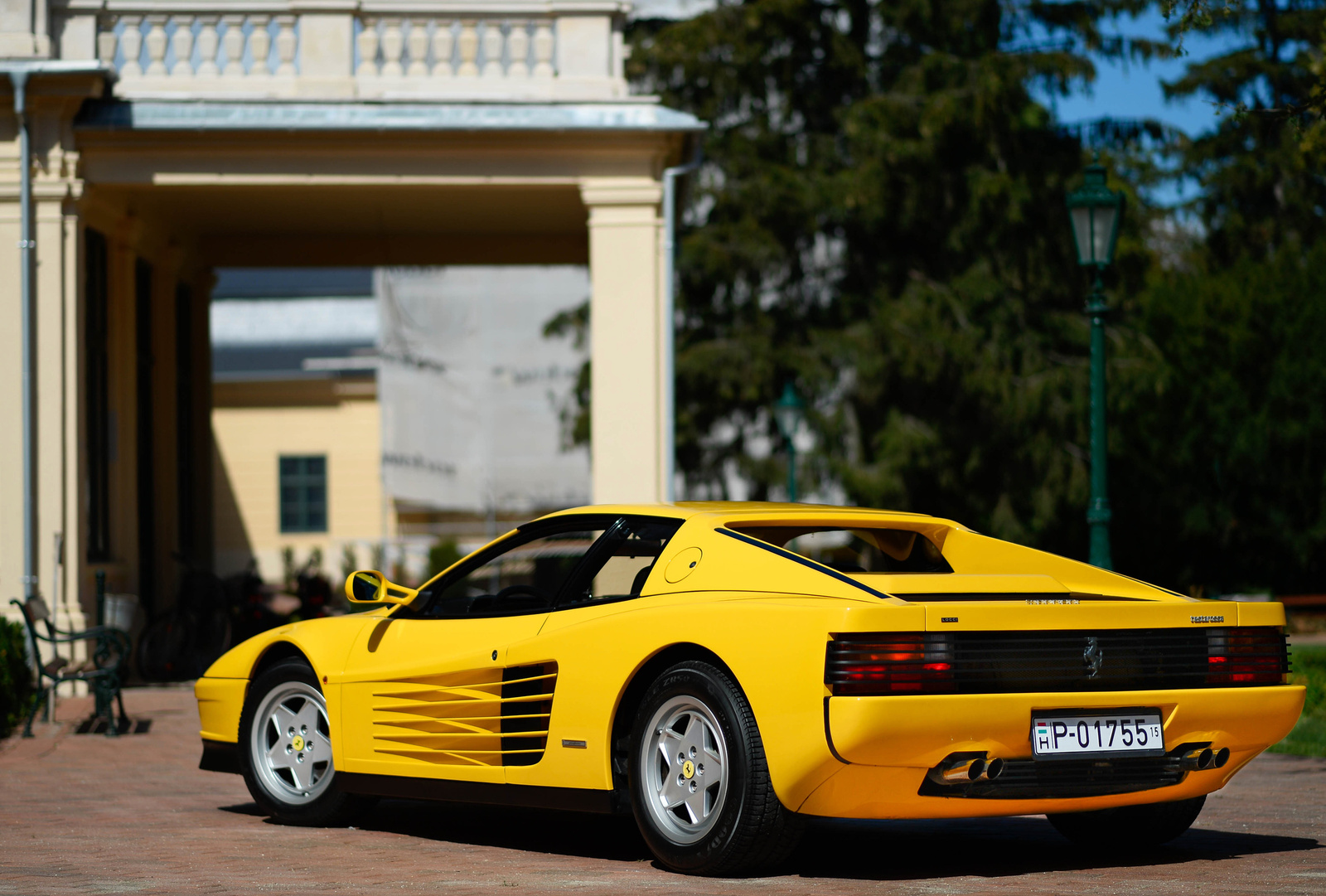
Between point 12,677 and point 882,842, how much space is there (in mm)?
7836

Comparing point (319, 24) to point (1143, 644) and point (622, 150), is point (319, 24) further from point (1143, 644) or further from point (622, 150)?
point (1143, 644)

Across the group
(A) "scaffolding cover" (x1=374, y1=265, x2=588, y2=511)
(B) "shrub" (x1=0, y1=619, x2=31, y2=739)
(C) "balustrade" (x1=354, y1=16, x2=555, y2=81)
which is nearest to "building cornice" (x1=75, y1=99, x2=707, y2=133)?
(C) "balustrade" (x1=354, y1=16, x2=555, y2=81)

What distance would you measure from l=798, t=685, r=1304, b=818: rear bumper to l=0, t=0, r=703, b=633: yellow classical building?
9356 mm

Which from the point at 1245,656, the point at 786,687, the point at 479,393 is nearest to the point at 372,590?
the point at 786,687

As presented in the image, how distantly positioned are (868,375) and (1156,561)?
771cm

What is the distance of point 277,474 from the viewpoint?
129 feet

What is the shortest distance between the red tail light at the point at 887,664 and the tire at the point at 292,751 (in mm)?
2713

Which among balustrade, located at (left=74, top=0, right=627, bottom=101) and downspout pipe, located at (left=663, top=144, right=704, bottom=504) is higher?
balustrade, located at (left=74, top=0, right=627, bottom=101)

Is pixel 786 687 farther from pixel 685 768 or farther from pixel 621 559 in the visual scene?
pixel 621 559

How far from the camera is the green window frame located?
39.3 meters

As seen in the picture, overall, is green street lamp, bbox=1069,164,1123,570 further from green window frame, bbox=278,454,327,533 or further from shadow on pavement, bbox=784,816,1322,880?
green window frame, bbox=278,454,327,533

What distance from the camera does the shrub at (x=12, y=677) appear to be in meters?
11.9

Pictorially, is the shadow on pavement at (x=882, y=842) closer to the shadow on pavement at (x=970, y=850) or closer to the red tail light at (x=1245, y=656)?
the shadow on pavement at (x=970, y=850)

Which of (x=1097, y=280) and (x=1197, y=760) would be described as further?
(x=1097, y=280)
